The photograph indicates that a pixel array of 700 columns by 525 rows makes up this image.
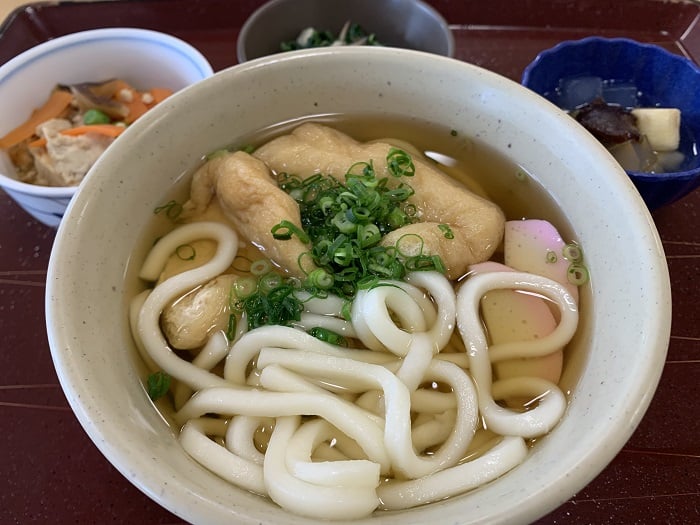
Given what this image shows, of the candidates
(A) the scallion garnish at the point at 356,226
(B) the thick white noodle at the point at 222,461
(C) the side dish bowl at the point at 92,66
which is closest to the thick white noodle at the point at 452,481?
(B) the thick white noodle at the point at 222,461

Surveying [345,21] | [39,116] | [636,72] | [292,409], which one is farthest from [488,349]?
[39,116]

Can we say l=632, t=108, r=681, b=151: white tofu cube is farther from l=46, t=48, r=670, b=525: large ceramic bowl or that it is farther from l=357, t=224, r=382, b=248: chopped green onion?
l=357, t=224, r=382, b=248: chopped green onion

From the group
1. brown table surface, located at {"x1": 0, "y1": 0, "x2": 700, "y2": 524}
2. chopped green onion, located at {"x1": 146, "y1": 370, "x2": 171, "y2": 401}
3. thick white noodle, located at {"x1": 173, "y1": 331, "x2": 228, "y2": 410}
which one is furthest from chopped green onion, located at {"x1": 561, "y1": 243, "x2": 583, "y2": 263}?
chopped green onion, located at {"x1": 146, "y1": 370, "x2": 171, "y2": 401}

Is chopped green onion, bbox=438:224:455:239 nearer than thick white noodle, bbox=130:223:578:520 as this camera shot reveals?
No

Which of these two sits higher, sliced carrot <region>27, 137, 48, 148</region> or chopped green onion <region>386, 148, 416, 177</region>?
sliced carrot <region>27, 137, 48, 148</region>

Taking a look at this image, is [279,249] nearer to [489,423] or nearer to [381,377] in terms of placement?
[381,377]

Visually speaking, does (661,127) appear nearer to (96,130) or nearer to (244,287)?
(244,287)

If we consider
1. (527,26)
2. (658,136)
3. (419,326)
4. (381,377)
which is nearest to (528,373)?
(419,326)
